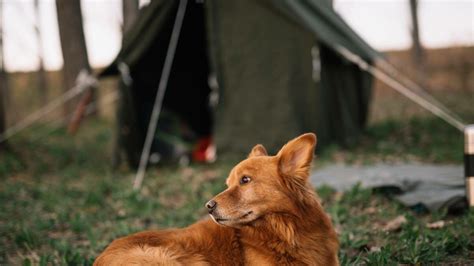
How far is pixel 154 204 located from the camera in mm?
5867

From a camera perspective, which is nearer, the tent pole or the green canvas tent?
the tent pole

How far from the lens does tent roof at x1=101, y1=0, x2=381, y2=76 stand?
7266 millimetres

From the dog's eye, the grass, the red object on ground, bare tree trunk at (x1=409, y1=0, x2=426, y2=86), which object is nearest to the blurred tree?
bare tree trunk at (x1=409, y1=0, x2=426, y2=86)

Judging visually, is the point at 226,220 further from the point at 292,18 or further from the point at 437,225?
the point at 292,18

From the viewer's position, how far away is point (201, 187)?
6605mm

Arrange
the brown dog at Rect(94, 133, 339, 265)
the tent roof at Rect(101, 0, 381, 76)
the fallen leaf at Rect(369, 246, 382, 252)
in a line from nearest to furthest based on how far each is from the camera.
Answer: the brown dog at Rect(94, 133, 339, 265), the fallen leaf at Rect(369, 246, 382, 252), the tent roof at Rect(101, 0, 381, 76)

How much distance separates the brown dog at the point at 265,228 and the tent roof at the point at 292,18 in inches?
186

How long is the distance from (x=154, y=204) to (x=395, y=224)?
2922 mm

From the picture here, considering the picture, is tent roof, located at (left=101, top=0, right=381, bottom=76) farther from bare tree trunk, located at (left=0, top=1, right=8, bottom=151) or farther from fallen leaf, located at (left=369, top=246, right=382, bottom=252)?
fallen leaf, located at (left=369, top=246, right=382, bottom=252)

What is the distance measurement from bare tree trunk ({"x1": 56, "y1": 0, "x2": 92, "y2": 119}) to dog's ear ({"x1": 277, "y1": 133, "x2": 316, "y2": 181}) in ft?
33.0

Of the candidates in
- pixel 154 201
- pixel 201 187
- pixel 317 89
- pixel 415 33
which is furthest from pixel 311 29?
pixel 415 33

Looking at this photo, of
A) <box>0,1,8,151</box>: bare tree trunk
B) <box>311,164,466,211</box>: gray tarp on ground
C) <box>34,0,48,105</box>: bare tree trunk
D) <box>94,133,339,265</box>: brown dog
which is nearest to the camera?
<box>94,133,339,265</box>: brown dog

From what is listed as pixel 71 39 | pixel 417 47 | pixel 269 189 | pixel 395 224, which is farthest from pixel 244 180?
pixel 417 47

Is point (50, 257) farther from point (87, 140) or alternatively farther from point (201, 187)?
point (87, 140)
